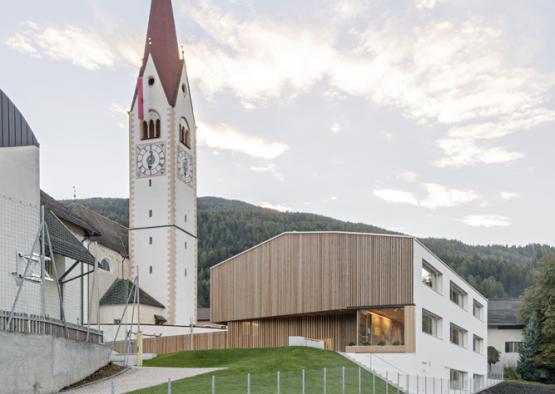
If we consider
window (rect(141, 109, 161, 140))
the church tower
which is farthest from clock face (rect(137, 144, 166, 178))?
window (rect(141, 109, 161, 140))

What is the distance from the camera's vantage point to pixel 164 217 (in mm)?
66125

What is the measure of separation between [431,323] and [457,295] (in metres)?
9.44

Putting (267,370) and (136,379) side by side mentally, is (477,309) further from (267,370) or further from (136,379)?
(136,379)

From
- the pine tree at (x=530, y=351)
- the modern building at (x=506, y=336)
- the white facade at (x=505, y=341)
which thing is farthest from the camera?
the white facade at (x=505, y=341)

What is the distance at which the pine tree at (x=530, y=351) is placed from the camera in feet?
218

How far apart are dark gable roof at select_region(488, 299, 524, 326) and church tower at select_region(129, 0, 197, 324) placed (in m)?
32.9

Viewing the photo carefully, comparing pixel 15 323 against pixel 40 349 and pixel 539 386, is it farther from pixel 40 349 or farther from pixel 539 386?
pixel 539 386

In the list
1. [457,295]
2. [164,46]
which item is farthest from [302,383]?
[164,46]

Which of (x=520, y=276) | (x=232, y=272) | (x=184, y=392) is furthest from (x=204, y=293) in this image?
(x=184, y=392)

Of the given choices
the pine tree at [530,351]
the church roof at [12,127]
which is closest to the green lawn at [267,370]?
the church roof at [12,127]

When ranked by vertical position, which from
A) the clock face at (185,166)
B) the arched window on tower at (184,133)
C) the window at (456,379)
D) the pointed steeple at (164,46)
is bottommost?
the window at (456,379)

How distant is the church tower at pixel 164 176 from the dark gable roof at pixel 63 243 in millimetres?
30549

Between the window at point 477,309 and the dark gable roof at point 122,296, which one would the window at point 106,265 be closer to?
the dark gable roof at point 122,296

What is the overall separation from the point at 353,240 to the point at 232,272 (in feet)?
36.8
